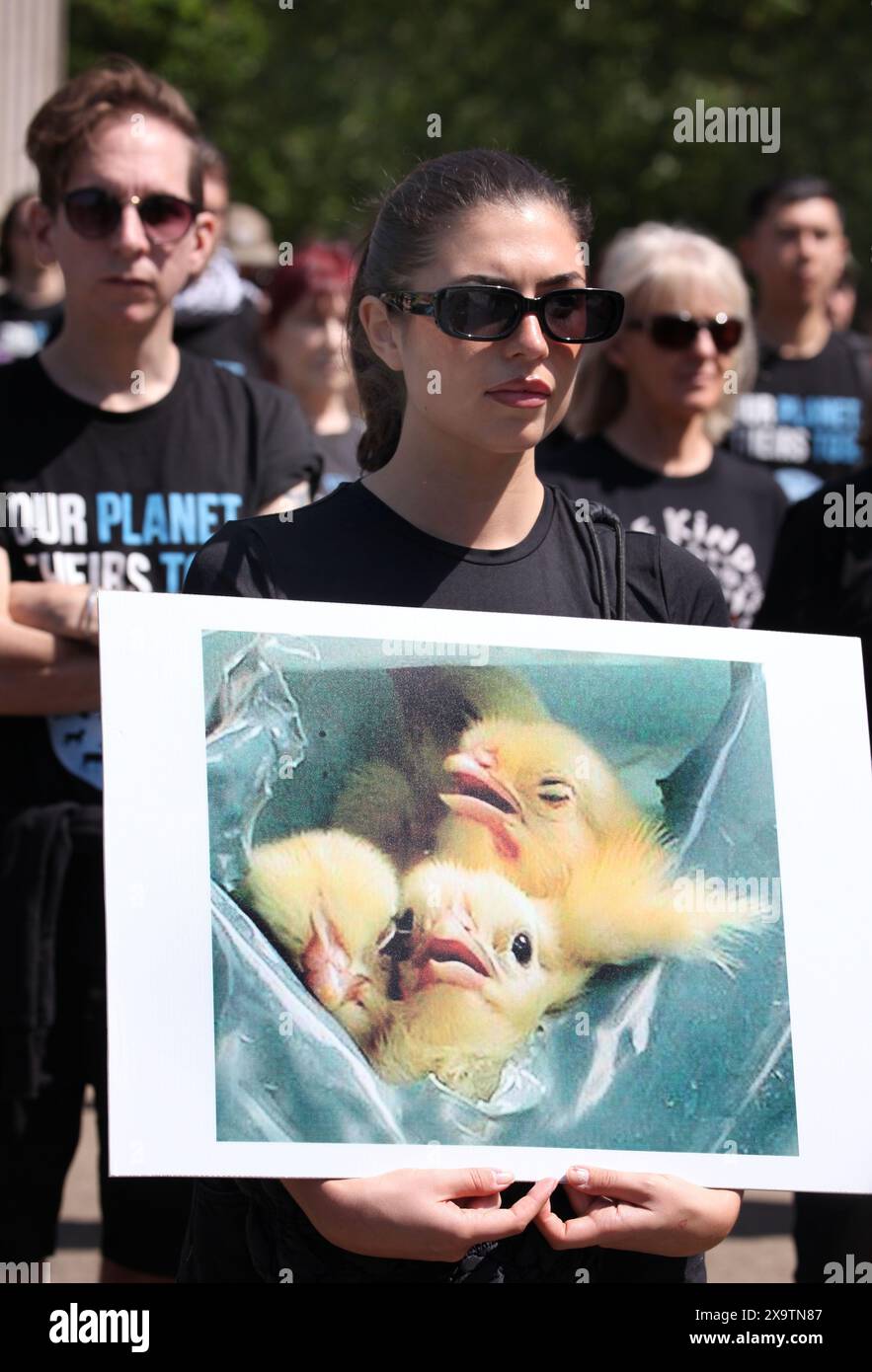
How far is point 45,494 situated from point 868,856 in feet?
5.48

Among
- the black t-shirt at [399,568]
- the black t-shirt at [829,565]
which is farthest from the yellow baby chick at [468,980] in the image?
the black t-shirt at [829,565]

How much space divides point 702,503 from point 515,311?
7.69 feet

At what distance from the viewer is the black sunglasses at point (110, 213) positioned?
3.44 meters

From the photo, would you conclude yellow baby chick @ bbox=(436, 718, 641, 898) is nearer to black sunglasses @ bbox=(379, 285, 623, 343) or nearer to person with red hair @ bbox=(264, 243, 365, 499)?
black sunglasses @ bbox=(379, 285, 623, 343)

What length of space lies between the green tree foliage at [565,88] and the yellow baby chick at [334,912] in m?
18.9

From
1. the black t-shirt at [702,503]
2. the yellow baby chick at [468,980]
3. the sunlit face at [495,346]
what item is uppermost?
the black t-shirt at [702,503]

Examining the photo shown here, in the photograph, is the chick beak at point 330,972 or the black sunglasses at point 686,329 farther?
the black sunglasses at point 686,329

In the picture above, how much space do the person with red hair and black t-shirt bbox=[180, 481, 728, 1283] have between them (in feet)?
11.3

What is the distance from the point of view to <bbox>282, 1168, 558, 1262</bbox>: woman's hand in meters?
2.12

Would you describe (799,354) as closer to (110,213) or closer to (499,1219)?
(110,213)

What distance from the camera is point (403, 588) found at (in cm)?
242

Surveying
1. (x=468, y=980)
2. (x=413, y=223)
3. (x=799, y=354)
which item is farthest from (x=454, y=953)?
(x=799, y=354)

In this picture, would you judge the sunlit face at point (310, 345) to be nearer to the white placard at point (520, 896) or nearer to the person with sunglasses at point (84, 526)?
the person with sunglasses at point (84, 526)

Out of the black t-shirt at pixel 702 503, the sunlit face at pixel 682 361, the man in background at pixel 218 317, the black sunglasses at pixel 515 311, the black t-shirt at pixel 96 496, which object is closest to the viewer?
the black sunglasses at pixel 515 311
